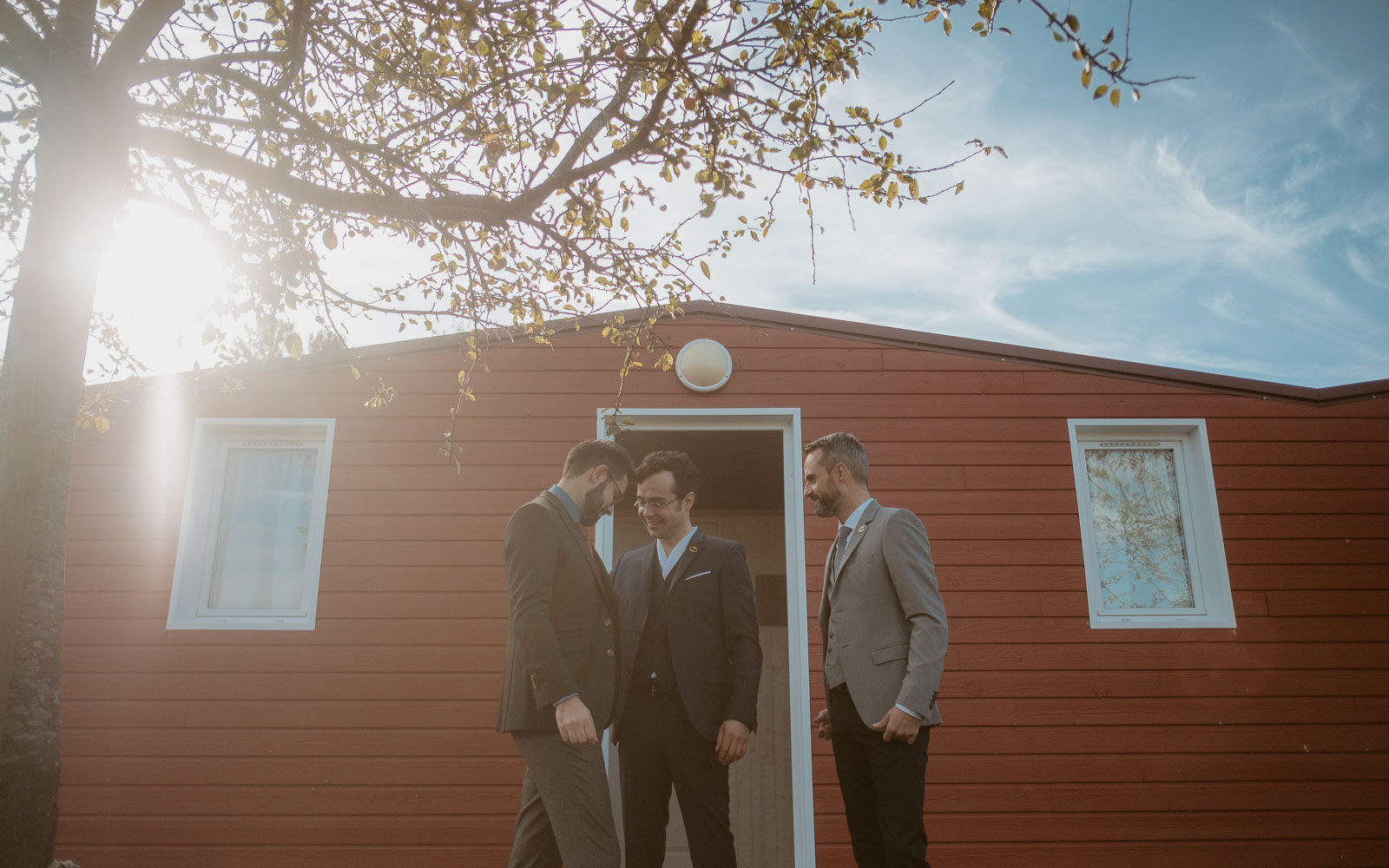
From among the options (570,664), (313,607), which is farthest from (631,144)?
(313,607)

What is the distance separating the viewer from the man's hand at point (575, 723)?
2682 millimetres

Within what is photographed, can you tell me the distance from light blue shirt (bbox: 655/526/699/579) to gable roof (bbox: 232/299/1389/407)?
1.92 meters

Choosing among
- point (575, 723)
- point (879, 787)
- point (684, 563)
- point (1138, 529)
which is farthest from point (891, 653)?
point (1138, 529)

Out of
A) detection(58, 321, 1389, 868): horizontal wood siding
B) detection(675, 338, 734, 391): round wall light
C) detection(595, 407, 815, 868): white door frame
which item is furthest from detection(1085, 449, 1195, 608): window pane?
detection(675, 338, 734, 391): round wall light

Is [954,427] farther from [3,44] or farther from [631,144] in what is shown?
[3,44]

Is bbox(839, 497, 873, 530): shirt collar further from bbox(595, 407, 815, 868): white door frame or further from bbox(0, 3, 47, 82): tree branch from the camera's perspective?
bbox(0, 3, 47, 82): tree branch

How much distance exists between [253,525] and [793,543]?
298cm

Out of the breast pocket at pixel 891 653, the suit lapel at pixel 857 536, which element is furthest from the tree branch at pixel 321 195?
the breast pocket at pixel 891 653

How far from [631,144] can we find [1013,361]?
113 inches

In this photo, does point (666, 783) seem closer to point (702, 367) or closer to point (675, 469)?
point (675, 469)

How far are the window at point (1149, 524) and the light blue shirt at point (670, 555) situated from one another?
256 cm

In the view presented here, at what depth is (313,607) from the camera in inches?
194

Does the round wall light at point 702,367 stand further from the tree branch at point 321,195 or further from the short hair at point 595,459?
the short hair at point 595,459

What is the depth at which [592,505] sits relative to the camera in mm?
3135
